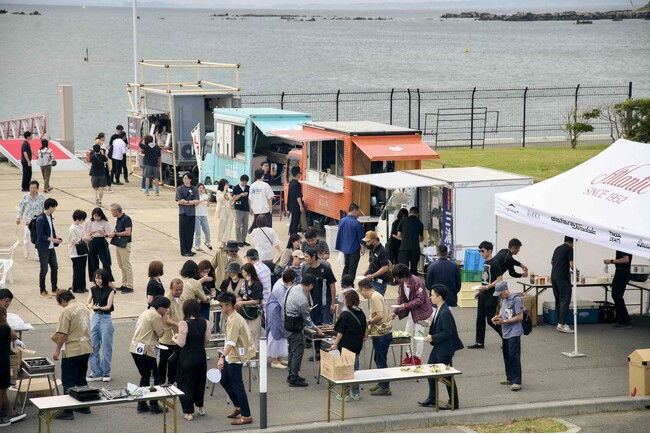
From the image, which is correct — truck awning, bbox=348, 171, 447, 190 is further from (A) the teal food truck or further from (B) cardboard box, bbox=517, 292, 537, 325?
(A) the teal food truck

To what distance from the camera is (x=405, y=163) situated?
2261 cm

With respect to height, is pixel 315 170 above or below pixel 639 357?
above

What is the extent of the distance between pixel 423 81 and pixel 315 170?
99.2 metres

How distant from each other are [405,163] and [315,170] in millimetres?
2123

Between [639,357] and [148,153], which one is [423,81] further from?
[639,357]

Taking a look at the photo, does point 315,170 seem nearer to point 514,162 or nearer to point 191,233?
point 191,233

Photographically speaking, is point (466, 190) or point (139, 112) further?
point (139, 112)

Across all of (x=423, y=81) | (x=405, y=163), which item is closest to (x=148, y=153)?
(x=405, y=163)

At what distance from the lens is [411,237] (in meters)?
18.6

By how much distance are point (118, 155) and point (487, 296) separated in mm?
17430

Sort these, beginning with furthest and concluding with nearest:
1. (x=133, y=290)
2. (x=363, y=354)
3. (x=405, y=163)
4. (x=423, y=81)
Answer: (x=423, y=81) < (x=405, y=163) < (x=133, y=290) < (x=363, y=354)

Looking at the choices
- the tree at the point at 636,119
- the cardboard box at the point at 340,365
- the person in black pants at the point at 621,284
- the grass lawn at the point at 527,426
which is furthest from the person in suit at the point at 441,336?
the tree at the point at 636,119

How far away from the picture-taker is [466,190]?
754 inches

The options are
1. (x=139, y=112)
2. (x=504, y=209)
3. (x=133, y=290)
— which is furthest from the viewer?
(x=139, y=112)
